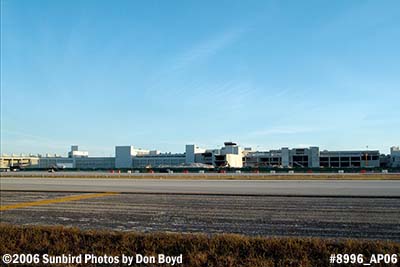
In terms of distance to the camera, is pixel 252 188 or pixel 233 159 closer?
pixel 252 188

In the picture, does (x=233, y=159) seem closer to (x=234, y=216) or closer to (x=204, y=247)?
(x=234, y=216)

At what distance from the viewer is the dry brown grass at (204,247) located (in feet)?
26.1

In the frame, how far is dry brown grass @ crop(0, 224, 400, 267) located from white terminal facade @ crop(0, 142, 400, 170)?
423 ft

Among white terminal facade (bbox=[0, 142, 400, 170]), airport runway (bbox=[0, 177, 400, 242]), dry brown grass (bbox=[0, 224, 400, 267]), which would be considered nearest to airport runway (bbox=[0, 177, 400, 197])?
airport runway (bbox=[0, 177, 400, 242])

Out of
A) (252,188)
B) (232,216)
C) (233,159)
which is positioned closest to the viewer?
(232,216)

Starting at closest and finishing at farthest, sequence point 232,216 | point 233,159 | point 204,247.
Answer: point 204,247
point 232,216
point 233,159

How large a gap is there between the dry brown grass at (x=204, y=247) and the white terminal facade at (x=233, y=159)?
128994 mm

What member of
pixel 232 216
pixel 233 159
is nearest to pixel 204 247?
pixel 232 216

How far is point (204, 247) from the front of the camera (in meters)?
8.94

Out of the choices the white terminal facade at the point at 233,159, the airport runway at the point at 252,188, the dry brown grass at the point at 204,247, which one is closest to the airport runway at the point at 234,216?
the dry brown grass at the point at 204,247

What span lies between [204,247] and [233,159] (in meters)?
143

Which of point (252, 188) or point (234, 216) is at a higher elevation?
point (234, 216)

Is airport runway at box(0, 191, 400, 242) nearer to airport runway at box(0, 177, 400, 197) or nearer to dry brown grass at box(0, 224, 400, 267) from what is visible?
dry brown grass at box(0, 224, 400, 267)

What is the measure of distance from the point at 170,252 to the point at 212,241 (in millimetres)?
1198
